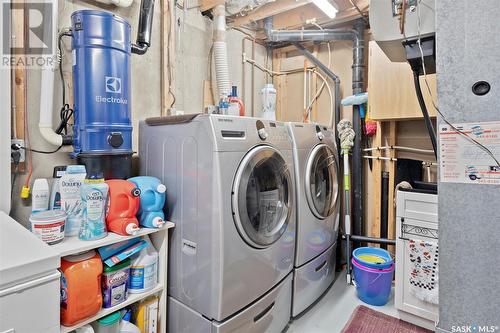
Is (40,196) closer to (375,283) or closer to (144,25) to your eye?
(144,25)

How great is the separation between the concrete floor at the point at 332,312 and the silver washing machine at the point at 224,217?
0.27 m

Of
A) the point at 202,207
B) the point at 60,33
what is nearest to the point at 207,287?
the point at 202,207

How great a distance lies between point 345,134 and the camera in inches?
110

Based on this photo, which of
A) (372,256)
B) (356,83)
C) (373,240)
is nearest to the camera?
(372,256)

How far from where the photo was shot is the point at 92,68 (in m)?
1.47

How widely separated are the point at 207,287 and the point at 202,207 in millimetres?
405

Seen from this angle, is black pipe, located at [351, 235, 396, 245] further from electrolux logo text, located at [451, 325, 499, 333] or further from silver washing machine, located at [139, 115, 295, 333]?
electrolux logo text, located at [451, 325, 499, 333]

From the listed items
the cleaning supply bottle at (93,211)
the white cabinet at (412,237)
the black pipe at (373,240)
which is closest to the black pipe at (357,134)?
the black pipe at (373,240)

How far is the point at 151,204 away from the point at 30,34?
114 cm

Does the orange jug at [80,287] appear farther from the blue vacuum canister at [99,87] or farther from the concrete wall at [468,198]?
the concrete wall at [468,198]

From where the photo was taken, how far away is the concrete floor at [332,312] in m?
1.99

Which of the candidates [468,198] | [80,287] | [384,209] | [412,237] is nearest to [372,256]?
[384,209]

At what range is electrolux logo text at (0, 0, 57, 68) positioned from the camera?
143cm

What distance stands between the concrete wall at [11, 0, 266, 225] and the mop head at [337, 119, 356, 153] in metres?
1.05
